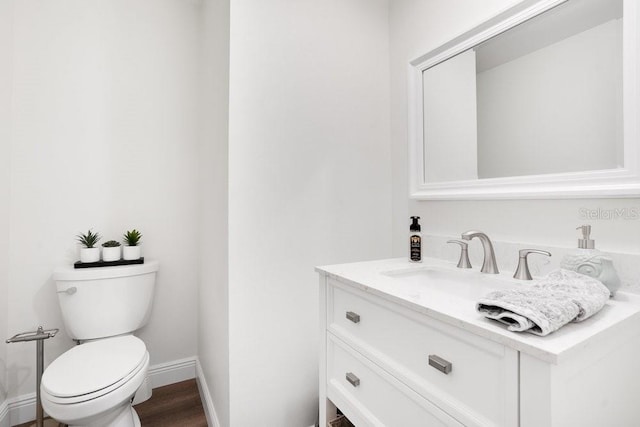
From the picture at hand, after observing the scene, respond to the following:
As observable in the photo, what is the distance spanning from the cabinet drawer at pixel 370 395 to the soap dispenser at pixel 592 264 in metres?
0.51

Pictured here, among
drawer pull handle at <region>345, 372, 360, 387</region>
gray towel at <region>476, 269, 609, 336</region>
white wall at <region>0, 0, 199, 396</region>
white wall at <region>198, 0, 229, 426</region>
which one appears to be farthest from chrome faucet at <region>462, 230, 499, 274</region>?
white wall at <region>0, 0, 199, 396</region>

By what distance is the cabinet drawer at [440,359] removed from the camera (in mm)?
560

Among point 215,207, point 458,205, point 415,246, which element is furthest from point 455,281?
point 215,207

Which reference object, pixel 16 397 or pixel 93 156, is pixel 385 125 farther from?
pixel 16 397

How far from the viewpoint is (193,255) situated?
6.48 feet

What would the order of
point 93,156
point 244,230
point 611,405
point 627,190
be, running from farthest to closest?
point 93,156 < point 244,230 < point 627,190 < point 611,405

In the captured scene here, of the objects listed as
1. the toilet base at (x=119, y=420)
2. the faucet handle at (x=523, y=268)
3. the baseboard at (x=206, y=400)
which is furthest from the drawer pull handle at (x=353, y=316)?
the toilet base at (x=119, y=420)

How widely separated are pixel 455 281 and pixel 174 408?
1.63 metres

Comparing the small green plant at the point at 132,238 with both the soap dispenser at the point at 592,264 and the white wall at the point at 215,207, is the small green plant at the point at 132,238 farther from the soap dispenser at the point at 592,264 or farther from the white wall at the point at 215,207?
the soap dispenser at the point at 592,264

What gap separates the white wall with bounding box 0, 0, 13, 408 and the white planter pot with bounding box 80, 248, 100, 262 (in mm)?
326

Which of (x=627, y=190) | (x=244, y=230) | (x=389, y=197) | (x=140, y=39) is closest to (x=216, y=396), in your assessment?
(x=244, y=230)

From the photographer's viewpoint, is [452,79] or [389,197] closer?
[452,79]

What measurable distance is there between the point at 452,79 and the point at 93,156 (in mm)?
1891

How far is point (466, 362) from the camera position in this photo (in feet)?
2.04
